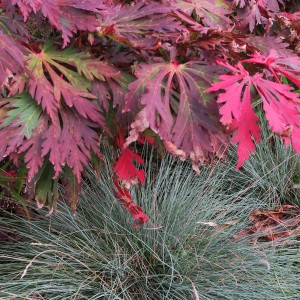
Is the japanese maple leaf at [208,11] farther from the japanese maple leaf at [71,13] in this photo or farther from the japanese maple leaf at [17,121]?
the japanese maple leaf at [17,121]

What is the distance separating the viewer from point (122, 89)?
1.47 meters

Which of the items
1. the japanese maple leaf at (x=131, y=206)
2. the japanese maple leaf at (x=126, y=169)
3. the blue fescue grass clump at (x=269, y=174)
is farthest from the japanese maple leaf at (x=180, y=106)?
the blue fescue grass clump at (x=269, y=174)

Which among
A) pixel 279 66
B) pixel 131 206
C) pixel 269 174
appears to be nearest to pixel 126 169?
pixel 131 206

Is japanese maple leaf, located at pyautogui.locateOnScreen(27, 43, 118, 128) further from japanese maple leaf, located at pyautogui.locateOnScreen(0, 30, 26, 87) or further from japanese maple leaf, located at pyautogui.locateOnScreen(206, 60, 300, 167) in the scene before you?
japanese maple leaf, located at pyautogui.locateOnScreen(206, 60, 300, 167)

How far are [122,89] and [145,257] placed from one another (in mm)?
677

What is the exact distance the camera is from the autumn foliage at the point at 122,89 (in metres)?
1.34

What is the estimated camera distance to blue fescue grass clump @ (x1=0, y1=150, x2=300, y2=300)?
5.73 feet

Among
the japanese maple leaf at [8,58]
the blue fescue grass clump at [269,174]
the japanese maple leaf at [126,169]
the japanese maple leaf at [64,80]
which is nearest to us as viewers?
the japanese maple leaf at [8,58]

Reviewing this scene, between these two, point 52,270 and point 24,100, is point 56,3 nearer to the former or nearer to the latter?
point 24,100

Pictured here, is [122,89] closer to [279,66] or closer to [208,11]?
[279,66]

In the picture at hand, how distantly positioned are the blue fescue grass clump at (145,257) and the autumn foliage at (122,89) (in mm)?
343

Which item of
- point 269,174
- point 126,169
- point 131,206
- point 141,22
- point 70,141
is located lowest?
point 269,174

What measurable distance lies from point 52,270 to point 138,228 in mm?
342

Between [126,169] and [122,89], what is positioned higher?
[122,89]
